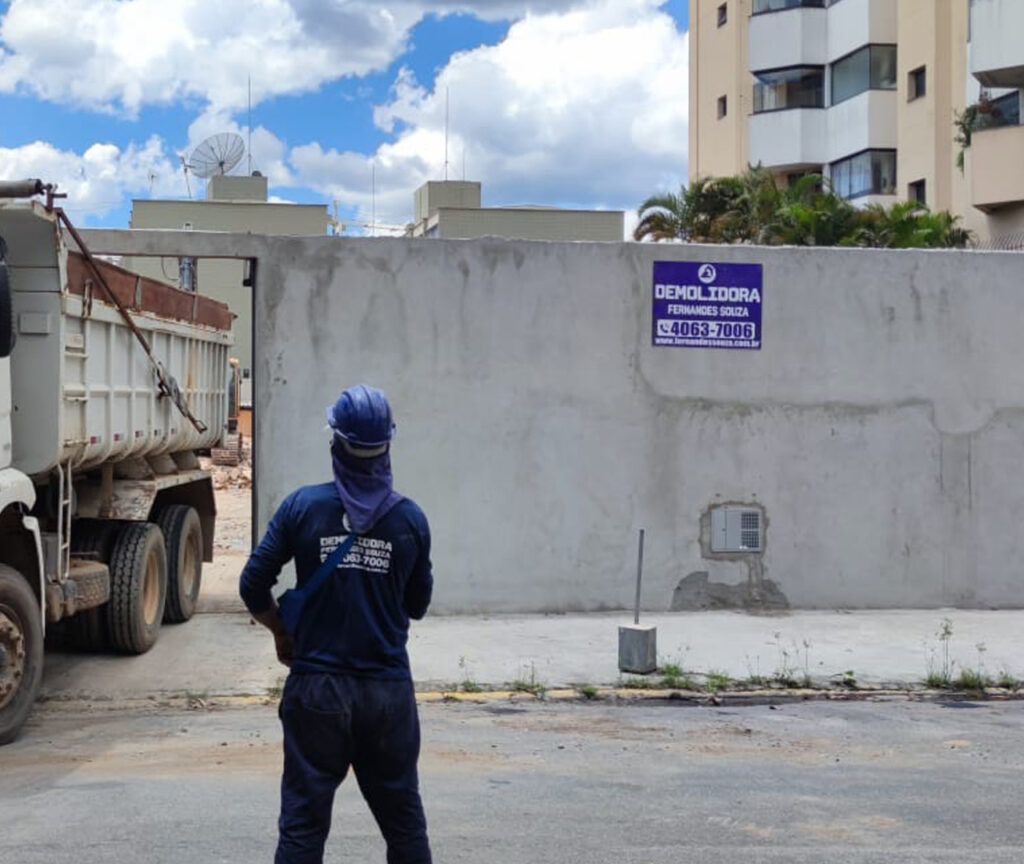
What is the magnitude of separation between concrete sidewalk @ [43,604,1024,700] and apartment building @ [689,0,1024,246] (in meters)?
21.9

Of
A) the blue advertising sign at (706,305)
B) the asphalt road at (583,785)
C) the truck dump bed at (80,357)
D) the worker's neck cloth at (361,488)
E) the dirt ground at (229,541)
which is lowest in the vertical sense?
the asphalt road at (583,785)

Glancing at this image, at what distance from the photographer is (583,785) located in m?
6.18

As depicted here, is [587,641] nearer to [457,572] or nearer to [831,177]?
[457,572]

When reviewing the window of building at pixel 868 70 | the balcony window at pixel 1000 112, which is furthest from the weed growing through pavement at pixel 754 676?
the window of building at pixel 868 70

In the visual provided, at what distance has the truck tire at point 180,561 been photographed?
10.2 meters

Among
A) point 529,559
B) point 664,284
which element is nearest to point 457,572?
point 529,559

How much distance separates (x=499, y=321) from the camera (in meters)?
10.8

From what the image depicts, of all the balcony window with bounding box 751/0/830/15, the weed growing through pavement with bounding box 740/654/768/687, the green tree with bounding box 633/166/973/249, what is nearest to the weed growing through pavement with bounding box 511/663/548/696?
the weed growing through pavement with bounding box 740/654/768/687

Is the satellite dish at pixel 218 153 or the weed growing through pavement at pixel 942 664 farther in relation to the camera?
the satellite dish at pixel 218 153

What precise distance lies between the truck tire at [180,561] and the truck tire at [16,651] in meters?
3.07

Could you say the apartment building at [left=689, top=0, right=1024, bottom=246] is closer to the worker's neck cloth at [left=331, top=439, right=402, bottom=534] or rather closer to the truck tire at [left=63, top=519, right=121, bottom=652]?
the truck tire at [left=63, top=519, right=121, bottom=652]

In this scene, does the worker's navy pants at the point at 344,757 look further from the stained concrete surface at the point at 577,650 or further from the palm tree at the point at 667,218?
the palm tree at the point at 667,218

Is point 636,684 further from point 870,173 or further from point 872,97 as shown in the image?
point 872,97

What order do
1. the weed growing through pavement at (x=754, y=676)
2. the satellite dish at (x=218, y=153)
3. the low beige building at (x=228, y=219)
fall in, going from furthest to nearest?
the low beige building at (x=228, y=219) < the satellite dish at (x=218, y=153) < the weed growing through pavement at (x=754, y=676)
